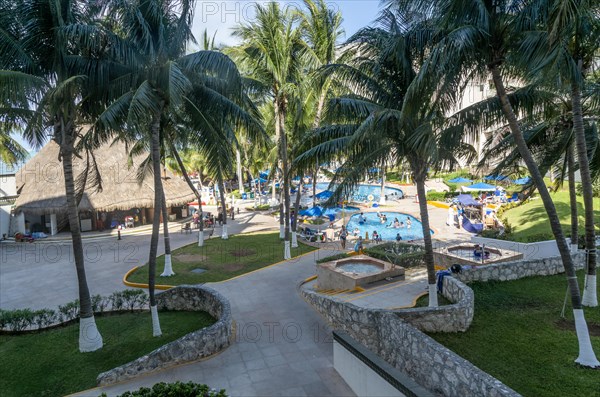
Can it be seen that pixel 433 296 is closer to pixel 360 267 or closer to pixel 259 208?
pixel 360 267

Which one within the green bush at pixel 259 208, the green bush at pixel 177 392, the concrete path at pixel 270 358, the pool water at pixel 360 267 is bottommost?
the concrete path at pixel 270 358

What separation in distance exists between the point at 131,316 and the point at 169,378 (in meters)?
4.89

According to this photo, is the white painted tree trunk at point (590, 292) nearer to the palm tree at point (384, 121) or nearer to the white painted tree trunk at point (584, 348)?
the white painted tree trunk at point (584, 348)

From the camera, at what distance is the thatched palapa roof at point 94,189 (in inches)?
1057

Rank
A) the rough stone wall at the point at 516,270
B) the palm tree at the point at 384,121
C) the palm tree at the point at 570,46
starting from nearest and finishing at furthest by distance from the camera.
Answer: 1. the palm tree at the point at 570,46
2. the palm tree at the point at 384,121
3. the rough stone wall at the point at 516,270

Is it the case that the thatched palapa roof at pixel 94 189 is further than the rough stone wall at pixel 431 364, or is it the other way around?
the thatched palapa roof at pixel 94 189

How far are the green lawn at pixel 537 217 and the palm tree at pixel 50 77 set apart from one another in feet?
60.1

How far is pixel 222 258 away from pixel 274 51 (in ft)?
35.2

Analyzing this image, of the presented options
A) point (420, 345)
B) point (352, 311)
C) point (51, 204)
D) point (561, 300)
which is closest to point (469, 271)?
point (561, 300)

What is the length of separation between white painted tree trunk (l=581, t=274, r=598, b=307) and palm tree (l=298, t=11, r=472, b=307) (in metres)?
4.60

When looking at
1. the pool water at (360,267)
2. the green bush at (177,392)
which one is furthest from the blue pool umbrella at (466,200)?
the green bush at (177,392)

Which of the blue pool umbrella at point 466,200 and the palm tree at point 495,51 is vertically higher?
the palm tree at point 495,51

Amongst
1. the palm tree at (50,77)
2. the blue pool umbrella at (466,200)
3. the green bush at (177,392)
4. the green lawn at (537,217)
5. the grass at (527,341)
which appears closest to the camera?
the green bush at (177,392)

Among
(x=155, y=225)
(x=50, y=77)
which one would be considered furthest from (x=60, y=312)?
(x=50, y=77)
